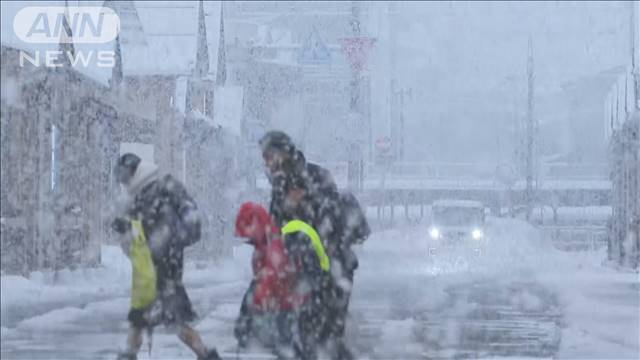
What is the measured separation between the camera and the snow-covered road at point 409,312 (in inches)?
457

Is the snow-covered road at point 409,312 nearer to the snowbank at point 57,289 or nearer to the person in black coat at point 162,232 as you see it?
the snowbank at point 57,289

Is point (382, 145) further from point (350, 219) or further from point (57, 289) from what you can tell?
point (350, 219)

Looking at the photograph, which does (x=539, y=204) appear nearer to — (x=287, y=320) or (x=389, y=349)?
(x=389, y=349)

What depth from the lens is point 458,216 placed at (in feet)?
128

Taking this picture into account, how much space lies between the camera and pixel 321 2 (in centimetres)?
7700

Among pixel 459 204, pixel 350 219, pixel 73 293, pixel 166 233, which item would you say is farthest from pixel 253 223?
pixel 459 204

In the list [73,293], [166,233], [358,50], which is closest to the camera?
[166,233]

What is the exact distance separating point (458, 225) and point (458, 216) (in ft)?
1.39

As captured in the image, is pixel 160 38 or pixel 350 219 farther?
pixel 160 38

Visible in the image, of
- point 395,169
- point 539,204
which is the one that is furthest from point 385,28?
point 539,204

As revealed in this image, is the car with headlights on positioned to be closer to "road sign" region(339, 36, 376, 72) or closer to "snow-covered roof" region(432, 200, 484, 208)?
"snow-covered roof" region(432, 200, 484, 208)

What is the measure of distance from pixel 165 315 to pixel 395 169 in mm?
63544

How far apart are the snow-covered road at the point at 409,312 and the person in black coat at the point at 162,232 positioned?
2.19 m

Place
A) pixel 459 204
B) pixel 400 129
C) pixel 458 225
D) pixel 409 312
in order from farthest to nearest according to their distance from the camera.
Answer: pixel 400 129, pixel 459 204, pixel 458 225, pixel 409 312
